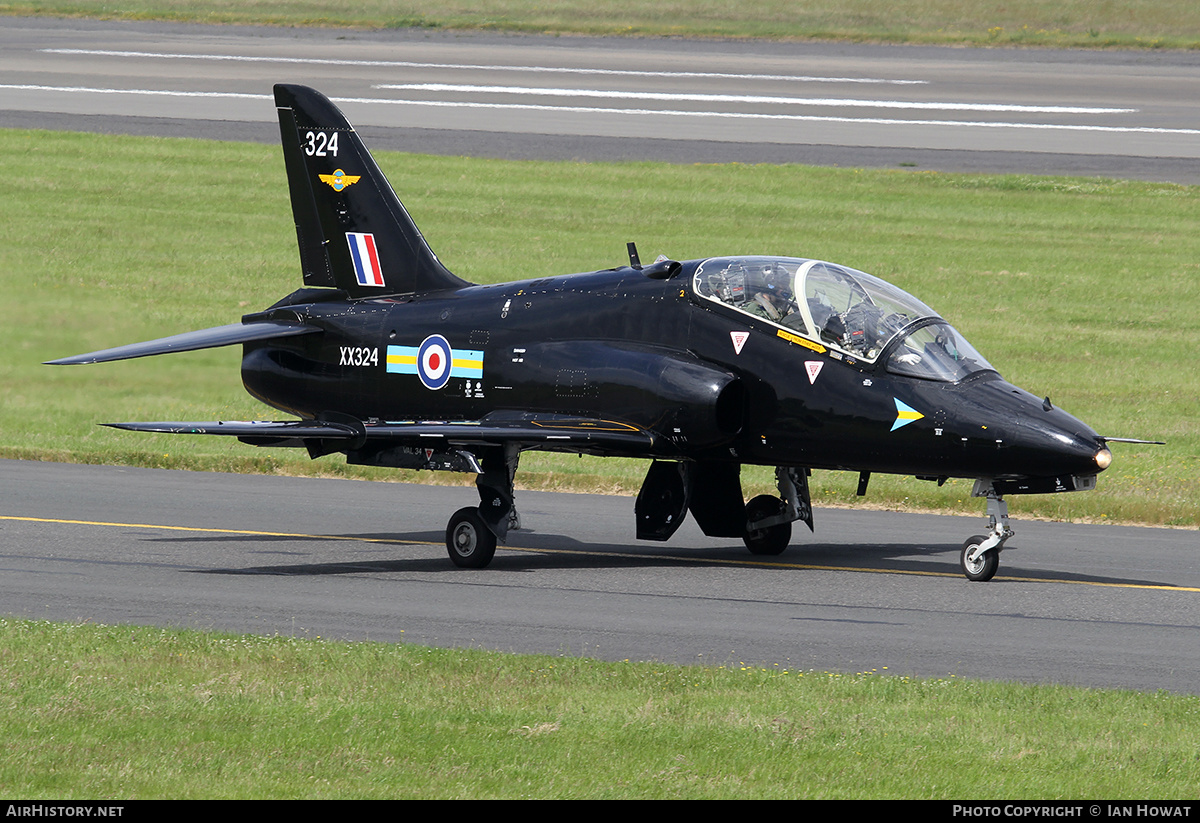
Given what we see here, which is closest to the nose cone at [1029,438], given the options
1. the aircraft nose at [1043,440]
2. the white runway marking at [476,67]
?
the aircraft nose at [1043,440]

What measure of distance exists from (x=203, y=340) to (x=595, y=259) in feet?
51.1

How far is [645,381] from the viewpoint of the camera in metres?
15.5

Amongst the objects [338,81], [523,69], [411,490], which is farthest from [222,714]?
[523,69]

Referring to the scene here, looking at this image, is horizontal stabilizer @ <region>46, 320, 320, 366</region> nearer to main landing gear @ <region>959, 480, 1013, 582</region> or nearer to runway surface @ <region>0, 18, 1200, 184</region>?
main landing gear @ <region>959, 480, 1013, 582</region>

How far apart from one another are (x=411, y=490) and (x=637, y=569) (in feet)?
19.9

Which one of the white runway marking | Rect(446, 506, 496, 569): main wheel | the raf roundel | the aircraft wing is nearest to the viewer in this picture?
the aircraft wing

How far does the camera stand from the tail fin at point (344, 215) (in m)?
18.3

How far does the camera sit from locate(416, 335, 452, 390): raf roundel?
16.9 meters

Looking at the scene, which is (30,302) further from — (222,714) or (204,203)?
(222,714)

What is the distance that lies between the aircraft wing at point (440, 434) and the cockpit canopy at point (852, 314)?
170 centimetres

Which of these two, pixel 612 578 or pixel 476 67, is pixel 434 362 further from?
pixel 476 67

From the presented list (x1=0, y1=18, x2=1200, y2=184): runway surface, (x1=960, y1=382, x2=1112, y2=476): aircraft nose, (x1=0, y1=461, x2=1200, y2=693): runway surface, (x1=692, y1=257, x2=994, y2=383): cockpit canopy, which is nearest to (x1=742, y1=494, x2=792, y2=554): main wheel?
(x1=0, y1=461, x2=1200, y2=693): runway surface

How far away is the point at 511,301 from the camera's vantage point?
663 inches

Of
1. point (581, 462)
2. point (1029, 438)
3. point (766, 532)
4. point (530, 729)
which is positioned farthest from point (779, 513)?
point (530, 729)
